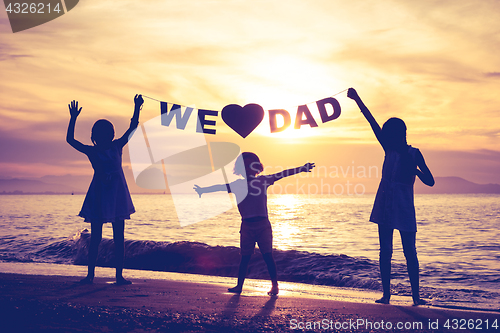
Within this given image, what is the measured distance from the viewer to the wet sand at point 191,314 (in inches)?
122

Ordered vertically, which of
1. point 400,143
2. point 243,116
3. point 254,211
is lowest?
point 254,211

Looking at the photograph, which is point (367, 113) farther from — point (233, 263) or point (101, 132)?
point (233, 263)

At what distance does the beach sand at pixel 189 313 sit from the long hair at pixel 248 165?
1.68 meters

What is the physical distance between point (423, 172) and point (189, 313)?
10.2 feet

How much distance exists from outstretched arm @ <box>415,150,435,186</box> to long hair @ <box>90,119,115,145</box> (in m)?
4.05

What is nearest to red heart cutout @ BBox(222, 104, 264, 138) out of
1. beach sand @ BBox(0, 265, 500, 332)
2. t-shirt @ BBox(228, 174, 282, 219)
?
t-shirt @ BBox(228, 174, 282, 219)

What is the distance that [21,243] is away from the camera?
1460 cm

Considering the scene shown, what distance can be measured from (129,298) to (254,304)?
1.43 m

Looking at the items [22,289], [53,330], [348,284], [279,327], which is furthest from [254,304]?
[348,284]

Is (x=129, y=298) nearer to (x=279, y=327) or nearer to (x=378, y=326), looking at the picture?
(x=279, y=327)

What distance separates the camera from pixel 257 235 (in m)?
5.18

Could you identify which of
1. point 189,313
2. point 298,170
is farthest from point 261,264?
point 189,313

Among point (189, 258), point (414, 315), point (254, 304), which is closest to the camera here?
point (414, 315)

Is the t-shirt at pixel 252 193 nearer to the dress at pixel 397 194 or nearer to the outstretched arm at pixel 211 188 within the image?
the outstretched arm at pixel 211 188
